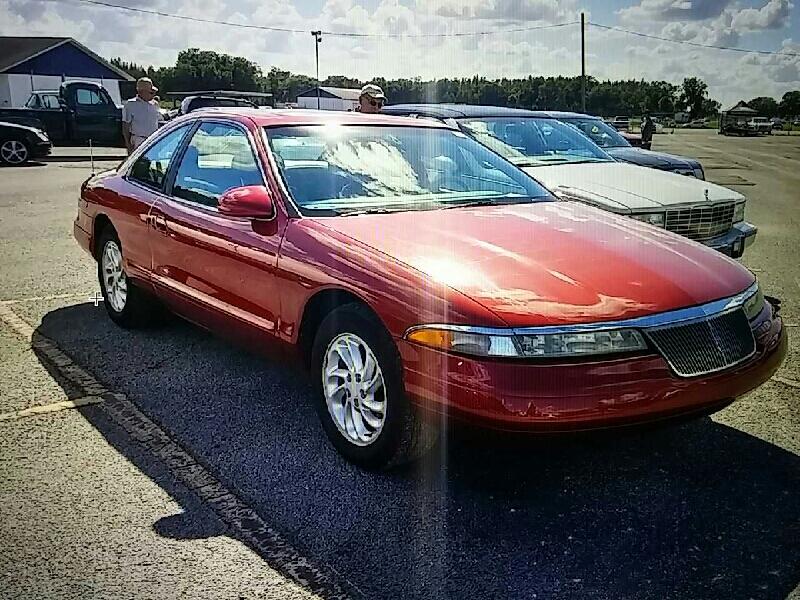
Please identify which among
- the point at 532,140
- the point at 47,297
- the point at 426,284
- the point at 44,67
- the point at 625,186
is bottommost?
the point at 47,297

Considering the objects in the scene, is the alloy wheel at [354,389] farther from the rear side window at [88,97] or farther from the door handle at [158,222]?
the rear side window at [88,97]

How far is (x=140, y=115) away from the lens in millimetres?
10117

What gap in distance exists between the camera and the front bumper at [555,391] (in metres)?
2.91

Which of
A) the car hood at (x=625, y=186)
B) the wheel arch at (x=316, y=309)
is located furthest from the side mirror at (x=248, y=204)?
the car hood at (x=625, y=186)

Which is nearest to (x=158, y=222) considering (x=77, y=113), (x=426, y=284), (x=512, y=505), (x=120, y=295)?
(x=120, y=295)

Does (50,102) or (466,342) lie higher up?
(50,102)

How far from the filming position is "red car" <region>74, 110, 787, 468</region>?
9.71ft

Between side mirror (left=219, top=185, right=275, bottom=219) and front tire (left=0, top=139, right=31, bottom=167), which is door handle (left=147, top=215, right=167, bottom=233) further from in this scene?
front tire (left=0, top=139, right=31, bottom=167)

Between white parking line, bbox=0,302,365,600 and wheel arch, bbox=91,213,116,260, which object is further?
wheel arch, bbox=91,213,116,260

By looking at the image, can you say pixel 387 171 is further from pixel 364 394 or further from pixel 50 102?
pixel 50 102

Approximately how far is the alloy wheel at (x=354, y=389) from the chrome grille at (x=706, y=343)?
111 centimetres

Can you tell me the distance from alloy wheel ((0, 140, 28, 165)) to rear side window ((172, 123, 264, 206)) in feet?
54.1

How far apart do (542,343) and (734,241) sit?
4724mm

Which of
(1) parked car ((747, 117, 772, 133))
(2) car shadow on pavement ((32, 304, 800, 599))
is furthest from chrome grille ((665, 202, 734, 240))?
(1) parked car ((747, 117, 772, 133))
